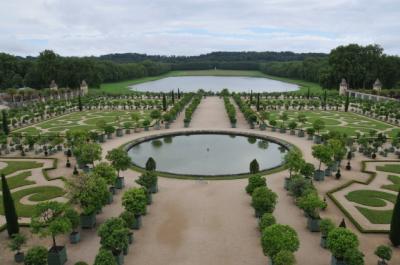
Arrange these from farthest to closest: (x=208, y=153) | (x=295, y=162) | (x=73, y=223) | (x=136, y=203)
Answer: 1. (x=208, y=153)
2. (x=295, y=162)
3. (x=136, y=203)
4. (x=73, y=223)

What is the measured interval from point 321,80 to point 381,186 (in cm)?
6830

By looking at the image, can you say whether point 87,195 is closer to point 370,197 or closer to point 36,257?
point 36,257

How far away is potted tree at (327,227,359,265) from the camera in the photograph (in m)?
14.1

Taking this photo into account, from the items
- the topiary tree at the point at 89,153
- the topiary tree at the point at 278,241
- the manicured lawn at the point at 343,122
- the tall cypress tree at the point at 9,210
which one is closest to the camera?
the topiary tree at the point at 278,241

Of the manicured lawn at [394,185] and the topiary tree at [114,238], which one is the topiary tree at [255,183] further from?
the manicured lawn at [394,185]

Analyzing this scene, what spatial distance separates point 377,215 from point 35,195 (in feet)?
72.8

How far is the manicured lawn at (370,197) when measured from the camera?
21406 millimetres

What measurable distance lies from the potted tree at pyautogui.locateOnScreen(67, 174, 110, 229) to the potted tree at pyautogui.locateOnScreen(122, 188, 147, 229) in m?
1.43

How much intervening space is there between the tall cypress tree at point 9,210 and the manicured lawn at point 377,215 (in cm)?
1968

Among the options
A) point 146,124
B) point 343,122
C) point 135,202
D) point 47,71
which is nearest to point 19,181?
point 135,202

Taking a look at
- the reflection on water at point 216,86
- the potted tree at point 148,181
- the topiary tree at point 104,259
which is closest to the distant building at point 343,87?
the reflection on water at point 216,86

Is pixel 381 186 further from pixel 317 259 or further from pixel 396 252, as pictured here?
pixel 317 259

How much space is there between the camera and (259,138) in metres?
40.0

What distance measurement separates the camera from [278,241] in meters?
13.8
